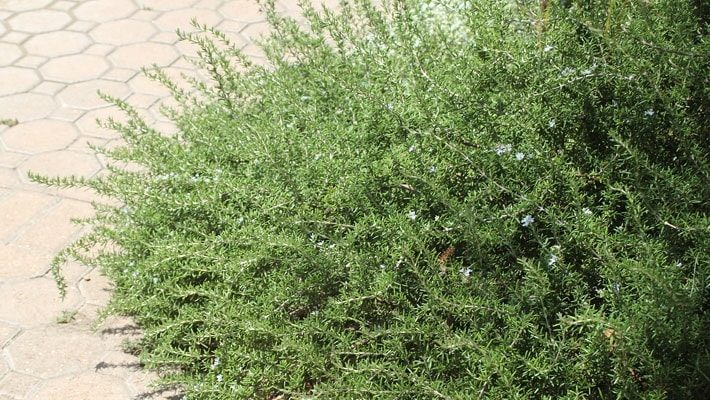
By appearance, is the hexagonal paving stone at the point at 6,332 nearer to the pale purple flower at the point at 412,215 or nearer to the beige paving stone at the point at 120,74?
the pale purple flower at the point at 412,215

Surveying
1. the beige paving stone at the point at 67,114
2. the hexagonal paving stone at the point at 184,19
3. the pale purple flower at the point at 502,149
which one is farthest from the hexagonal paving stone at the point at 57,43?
the pale purple flower at the point at 502,149

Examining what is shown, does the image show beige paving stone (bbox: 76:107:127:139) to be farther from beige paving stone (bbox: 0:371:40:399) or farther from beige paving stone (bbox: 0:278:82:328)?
beige paving stone (bbox: 0:371:40:399)

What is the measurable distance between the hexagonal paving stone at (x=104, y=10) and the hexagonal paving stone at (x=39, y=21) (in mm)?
146

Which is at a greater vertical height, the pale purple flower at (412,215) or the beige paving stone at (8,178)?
the beige paving stone at (8,178)

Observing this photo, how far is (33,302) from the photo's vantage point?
376 cm

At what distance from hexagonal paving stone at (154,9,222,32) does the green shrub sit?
3.20 meters

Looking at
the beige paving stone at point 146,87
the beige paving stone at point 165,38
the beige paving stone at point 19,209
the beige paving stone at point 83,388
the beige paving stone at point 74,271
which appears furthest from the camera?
the beige paving stone at point 165,38

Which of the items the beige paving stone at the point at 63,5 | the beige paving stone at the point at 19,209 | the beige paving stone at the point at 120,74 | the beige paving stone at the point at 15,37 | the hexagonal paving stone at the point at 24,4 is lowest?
the beige paving stone at the point at 19,209

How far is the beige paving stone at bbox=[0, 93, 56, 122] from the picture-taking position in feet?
17.6

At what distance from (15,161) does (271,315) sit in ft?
8.83

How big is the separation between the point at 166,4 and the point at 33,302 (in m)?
3.95

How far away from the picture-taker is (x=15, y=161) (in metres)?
4.88

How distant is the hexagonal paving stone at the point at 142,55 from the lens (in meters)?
6.03

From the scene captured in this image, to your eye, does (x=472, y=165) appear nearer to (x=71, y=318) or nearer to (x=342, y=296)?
(x=342, y=296)
